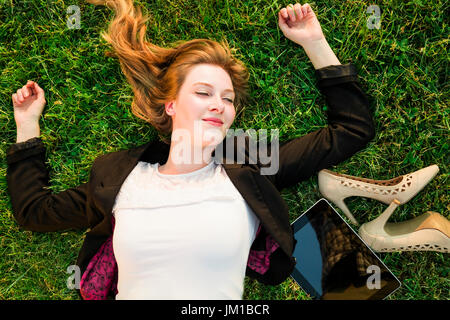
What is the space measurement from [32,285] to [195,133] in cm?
226

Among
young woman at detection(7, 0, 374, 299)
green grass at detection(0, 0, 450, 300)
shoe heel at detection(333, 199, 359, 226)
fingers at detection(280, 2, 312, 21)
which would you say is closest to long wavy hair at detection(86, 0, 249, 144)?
young woman at detection(7, 0, 374, 299)

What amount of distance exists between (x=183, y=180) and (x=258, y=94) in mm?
1097

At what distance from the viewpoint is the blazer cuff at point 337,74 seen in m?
2.91

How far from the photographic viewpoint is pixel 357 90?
9.53 ft

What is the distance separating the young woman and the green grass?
18 cm

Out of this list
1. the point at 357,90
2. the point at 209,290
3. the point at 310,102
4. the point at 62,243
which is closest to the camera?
the point at 209,290

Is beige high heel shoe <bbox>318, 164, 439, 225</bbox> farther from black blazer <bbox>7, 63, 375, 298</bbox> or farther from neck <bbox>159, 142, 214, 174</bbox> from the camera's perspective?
neck <bbox>159, 142, 214, 174</bbox>

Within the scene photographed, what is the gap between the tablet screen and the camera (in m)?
2.94

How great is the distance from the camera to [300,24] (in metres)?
3.10

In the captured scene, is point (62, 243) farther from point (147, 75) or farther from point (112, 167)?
point (147, 75)

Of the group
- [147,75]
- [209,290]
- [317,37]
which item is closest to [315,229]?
[209,290]

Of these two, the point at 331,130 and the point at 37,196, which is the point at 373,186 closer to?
the point at 331,130

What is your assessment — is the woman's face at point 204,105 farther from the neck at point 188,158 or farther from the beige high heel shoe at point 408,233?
the beige high heel shoe at point 408,233

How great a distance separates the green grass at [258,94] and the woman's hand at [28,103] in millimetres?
86
